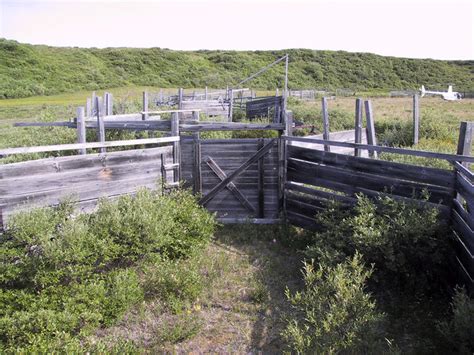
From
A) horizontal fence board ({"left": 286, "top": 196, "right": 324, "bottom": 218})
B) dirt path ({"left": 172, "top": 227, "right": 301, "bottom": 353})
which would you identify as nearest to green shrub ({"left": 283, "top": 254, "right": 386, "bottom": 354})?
dirt path ({"left": 172, "top": 227, "right": 301, "bottom": 353})

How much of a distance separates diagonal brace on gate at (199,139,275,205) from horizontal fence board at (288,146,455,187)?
1.65 ft

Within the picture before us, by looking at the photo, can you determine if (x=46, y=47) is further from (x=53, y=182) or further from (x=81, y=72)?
(x=53, y=182)

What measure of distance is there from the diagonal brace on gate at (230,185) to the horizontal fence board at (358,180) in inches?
37.9

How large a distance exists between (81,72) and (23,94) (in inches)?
496

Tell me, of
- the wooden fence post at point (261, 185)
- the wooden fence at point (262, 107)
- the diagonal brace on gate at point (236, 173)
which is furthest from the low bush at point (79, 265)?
the wooden fence at point (262, 107)

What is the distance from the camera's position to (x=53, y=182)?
609cm

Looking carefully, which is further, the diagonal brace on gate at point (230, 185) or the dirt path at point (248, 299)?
the diagonal brace on gate at point (230, 185)

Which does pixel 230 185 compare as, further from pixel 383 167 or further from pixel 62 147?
pixel 62 147

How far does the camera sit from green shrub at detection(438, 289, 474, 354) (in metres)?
4.05

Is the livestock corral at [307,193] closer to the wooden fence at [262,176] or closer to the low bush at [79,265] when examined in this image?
the wooden fence at [262,176]

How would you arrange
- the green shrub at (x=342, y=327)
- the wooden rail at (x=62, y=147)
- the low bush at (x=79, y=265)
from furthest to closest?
the wooden rail at (x=62, y=147) < the low bush at (x=79, y=265) < the green shrub at (x=342, y=327)

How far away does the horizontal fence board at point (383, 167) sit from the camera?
578 cm

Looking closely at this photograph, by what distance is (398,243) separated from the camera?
549cm

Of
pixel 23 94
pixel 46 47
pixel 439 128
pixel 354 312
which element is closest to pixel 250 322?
pixel 354 312
